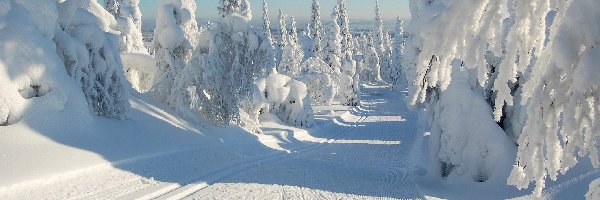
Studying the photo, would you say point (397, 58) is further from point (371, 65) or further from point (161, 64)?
point (161, 64)

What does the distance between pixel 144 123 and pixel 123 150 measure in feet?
10.2

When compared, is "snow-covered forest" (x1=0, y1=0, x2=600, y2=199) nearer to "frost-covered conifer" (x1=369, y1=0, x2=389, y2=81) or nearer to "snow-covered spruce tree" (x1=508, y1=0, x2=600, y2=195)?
"snow-covered spruce tree" (x1=508, y1=0, x2=600, y2=195)

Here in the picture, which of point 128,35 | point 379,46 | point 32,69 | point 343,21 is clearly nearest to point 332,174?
point 32,69

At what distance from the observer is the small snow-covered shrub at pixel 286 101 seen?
28.5 m

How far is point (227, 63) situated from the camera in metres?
20.5

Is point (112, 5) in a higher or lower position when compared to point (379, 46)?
higher

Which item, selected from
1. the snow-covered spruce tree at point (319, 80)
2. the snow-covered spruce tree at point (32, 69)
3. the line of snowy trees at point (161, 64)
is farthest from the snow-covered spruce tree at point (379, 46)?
the snow-covered spruce tree at point (32, 69)

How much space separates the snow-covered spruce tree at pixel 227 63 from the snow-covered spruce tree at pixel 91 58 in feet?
15.4

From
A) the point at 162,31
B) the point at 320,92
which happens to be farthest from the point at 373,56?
the point at 162,31

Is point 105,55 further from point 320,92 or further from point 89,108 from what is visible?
point 320,92

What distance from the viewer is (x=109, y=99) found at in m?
15.3

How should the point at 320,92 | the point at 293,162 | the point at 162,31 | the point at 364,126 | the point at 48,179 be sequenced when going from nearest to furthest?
the point at 48,179 → the point at 293,162 → the point at 162,31 → the point at 364,126 → the point at 320,92

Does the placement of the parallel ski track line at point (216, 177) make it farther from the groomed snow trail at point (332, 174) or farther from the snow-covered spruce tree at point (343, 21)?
the snow-covered spruce tree at point (343, 21)

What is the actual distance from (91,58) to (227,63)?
21.5 feet
